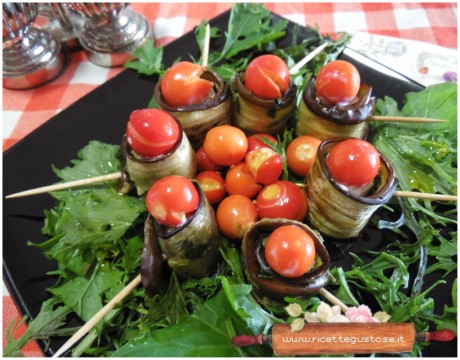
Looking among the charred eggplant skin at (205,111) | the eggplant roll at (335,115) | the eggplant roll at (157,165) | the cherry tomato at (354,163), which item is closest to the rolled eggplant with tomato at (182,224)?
the eggplant roll at (157,165)

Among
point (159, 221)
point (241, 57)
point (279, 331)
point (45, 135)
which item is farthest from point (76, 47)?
point (279, 331)

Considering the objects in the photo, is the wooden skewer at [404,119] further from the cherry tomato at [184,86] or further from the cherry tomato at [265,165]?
the cherry tomato at [184,86]

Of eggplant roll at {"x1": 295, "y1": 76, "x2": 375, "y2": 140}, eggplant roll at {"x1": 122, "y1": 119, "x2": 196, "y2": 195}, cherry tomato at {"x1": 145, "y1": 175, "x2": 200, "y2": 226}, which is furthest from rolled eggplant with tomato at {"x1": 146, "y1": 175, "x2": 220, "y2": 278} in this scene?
eggplant roll at {"x1": 295, "y1": 76, "x2": 375, "y2": 140}

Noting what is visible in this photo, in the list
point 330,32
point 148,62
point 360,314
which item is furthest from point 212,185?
point 330,32

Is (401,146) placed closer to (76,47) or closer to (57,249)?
(57,249)

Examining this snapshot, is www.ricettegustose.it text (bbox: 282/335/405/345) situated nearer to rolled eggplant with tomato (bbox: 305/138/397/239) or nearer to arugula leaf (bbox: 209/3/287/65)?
rolled eggplant with tomato (bbox: 305/138/397/239)

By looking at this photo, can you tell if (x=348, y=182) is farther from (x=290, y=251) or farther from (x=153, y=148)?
(x=153, y=148)
